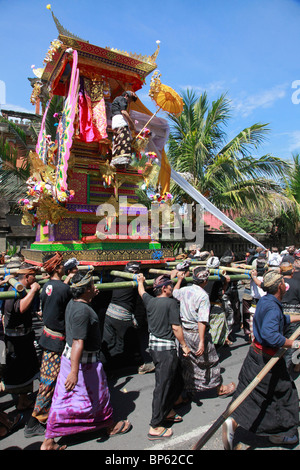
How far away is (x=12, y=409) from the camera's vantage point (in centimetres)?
381

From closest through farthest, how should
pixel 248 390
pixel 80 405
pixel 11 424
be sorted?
pixel 248 390, pixel 80 405, pixel 11 424

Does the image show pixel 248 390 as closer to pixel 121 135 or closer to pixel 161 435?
pixel 161 435

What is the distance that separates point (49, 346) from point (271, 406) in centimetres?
228

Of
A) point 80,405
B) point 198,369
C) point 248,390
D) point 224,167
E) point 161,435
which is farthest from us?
point 224,167

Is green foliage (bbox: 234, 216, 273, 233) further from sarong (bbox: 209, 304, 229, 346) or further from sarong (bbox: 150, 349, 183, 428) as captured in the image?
sarong (bbox: 150, 349, 183, 428)

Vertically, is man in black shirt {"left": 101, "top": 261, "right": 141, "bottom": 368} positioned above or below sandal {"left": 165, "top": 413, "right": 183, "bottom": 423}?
above

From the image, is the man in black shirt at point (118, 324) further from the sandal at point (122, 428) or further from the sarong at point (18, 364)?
the sandal at point (122, 428)

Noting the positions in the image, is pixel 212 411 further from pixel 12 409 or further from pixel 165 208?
pixel 165 208

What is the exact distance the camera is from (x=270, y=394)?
3.03 metres

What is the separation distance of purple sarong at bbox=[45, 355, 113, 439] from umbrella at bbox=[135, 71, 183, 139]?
5.28 m

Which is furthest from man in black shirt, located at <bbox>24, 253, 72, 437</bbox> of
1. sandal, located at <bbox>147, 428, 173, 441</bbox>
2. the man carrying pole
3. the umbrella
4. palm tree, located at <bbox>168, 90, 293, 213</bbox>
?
palm tree, located at <bbox>168, 90, 293, 213</bbox>

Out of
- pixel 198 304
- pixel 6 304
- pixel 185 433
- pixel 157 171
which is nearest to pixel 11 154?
pixel 157 171

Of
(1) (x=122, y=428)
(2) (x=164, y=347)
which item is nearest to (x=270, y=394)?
(2) (x=164, y=347)

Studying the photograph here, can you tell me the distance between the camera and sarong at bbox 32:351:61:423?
10.7ft
